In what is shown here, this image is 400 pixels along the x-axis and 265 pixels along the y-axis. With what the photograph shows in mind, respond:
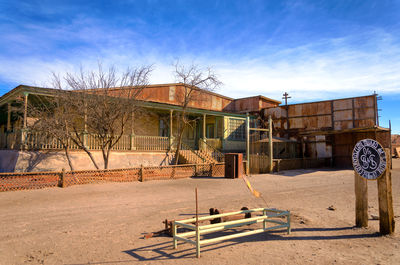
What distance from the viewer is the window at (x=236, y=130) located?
947 inches

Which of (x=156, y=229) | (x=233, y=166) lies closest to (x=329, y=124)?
(x=233, y=166)

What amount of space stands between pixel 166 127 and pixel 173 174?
24.1ft

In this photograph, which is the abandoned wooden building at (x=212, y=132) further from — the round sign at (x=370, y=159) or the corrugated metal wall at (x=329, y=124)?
the round sign at (x=370, y=159)

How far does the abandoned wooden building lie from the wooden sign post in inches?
445

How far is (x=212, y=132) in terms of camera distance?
80.6 ft

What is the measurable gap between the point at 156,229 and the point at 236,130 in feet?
62.0

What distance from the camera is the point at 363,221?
20.4 feet

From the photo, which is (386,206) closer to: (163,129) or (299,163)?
Result: (299,163)

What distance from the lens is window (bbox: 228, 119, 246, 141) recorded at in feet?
78.9

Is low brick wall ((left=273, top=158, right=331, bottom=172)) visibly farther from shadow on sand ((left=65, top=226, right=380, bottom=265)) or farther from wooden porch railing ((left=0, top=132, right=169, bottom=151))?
shadow on sand ((left=65, top=226, right=380, bottom=265))

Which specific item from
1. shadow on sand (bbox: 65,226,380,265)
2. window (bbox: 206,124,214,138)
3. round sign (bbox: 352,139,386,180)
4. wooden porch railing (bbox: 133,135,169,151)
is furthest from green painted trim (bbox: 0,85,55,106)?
round sign (bbox: 352,139,386,180)

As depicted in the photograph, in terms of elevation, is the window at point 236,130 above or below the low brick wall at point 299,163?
above

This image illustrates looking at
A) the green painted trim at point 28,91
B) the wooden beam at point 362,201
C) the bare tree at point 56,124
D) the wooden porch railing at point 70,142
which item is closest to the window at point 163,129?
the wooden porch railing at point 70,142

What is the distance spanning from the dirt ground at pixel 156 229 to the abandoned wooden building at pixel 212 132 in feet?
17.2
